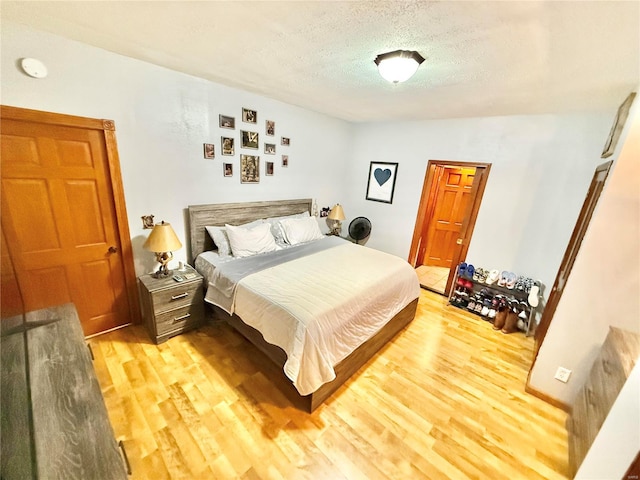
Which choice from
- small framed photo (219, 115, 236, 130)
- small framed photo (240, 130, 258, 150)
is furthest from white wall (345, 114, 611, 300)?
small framed photo (219, 115, 236, 130)

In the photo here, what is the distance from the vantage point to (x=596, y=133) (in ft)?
7.97

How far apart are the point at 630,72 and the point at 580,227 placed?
124cm

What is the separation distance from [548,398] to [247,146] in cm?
368

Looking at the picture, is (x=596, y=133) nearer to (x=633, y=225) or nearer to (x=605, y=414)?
(x=633, y=225)

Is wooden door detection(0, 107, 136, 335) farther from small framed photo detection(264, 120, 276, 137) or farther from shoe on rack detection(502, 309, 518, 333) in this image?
shoe on rack detection(502, 309, 518, 333)

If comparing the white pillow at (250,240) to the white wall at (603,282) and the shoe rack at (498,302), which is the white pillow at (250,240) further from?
the white wall at (603,282)

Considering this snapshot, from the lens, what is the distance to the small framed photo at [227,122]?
8.73ft

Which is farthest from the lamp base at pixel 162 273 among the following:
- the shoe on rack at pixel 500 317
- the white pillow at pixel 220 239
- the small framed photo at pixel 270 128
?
the shoe on rack at pixel 500 317

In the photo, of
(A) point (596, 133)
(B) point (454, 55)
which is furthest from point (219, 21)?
(A) point (596, 133)

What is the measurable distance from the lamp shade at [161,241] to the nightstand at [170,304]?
0.33 m

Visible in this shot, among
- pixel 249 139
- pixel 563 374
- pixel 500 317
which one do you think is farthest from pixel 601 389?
pixel 249 139

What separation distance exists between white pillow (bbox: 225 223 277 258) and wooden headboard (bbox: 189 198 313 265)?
212 millimetres

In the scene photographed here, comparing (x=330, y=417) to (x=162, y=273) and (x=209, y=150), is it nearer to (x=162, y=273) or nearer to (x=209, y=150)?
(x=162, y=273)

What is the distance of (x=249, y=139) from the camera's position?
294 cm
